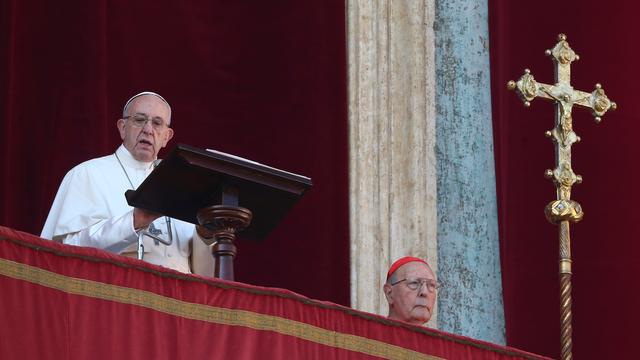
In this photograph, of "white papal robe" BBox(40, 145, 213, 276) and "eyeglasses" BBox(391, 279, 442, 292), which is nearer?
"white papal robe" BBox(40, 145, 213, 276)

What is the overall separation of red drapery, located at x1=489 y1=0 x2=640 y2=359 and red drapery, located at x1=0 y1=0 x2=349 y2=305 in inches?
30.2

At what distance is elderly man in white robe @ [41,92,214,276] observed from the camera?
21.5 feet

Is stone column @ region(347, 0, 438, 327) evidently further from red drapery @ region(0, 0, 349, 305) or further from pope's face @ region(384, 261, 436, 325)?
pope's face @ region(384, 261, 436, 325)

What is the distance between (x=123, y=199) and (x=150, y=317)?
1411 mm

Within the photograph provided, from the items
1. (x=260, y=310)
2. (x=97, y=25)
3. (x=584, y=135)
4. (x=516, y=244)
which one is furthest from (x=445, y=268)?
(x=260, y=310)

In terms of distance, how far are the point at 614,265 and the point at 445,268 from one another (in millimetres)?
854

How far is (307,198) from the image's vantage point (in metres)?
8.16

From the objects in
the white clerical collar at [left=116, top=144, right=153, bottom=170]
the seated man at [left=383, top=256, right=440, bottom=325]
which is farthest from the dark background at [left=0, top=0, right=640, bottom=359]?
the seated man at [left=383, top=256, right=440, bottom=325]

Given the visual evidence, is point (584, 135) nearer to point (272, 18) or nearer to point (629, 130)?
point (629, 130)

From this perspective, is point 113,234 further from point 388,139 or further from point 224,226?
point 388,139

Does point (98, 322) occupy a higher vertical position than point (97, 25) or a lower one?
lower

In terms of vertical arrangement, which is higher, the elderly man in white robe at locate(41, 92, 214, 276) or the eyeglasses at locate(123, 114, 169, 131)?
the eyeglasses at locate(123, 114, 169, 131)

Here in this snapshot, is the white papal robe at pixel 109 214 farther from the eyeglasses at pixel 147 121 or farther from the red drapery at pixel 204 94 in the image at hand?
the red drapery at pixel 204 94

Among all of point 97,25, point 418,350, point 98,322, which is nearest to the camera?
point 98,322
